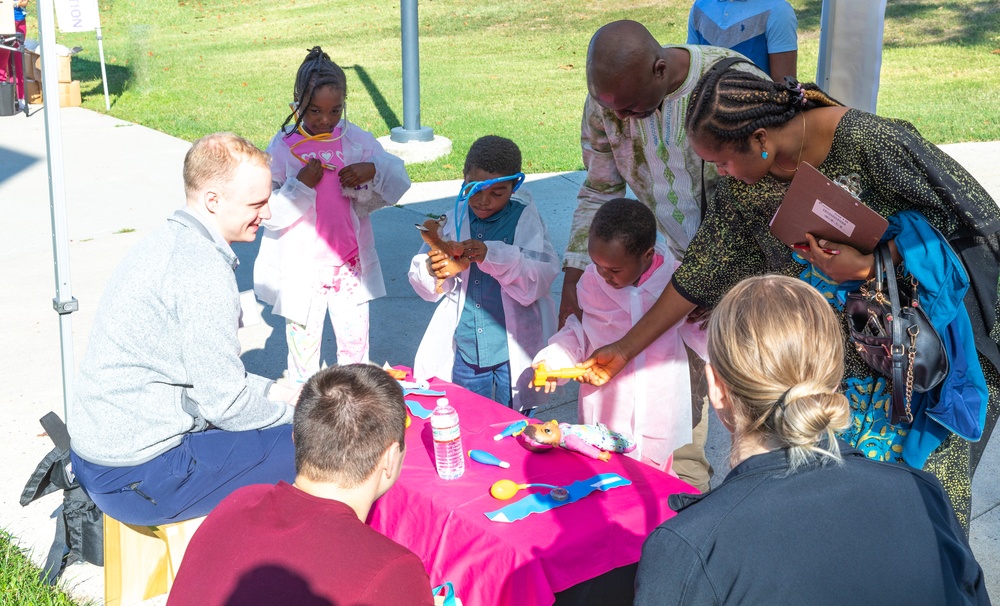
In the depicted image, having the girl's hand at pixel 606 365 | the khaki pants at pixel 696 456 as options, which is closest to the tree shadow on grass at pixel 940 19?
the khaki pants at pixel 696 456

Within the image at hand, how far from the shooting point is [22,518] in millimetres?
3814

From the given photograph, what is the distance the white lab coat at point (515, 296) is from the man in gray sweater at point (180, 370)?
42.9 inches

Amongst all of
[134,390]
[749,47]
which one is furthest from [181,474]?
[749,47]

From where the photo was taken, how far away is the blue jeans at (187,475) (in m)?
2.81

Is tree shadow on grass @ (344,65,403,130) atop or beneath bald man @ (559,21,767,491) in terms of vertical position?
beneath

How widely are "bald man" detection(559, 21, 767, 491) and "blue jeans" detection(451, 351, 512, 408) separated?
0.44 metres

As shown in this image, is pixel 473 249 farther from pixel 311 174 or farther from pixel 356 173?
pixel 311 174

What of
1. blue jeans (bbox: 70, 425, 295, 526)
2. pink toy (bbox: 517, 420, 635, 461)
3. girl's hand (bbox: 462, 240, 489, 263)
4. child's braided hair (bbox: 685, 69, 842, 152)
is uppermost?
child's braided hair (bbox: 685, 69, 842, 152)

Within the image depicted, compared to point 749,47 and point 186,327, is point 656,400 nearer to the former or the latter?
point 186,327

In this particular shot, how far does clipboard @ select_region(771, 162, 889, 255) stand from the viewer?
2238 mm

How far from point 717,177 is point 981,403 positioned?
4.25ft

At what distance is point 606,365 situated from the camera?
3150 mm

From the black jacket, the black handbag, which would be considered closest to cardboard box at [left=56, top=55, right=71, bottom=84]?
the black handbag

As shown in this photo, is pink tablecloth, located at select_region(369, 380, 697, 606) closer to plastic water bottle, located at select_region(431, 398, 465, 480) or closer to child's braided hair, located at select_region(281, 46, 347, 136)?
plastic water bottle, located at select_region(431, 398, 465, 480)
